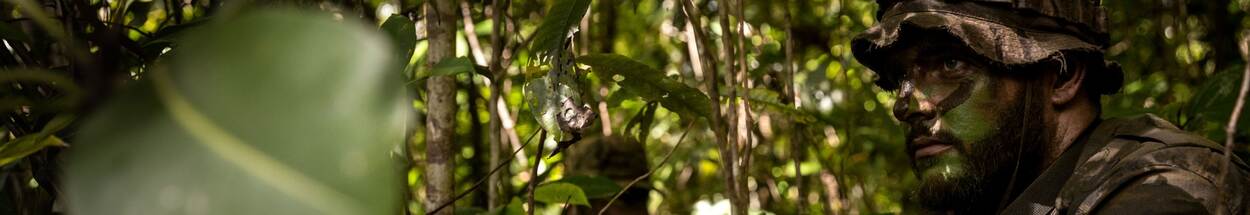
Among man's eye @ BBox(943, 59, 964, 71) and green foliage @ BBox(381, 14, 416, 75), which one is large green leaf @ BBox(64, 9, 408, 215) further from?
man's eye @ BBox(943, 59, 964, 71)

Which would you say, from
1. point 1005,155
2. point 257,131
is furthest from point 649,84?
point 257,131

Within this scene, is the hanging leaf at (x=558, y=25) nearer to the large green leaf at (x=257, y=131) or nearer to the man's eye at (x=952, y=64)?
the man's eye at (x=952, y=64)

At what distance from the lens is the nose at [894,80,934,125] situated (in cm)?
187

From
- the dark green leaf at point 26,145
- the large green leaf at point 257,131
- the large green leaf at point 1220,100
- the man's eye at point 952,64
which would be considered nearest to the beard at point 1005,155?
the man's eye at point 952,64

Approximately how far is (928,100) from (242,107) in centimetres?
157

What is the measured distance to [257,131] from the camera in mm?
427

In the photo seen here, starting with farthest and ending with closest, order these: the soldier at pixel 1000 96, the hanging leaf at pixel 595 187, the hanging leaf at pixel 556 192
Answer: the hanging leaf at pixel 595 187, the hanging leaf at pixel 556 192, the soldier at pixel 1000 96

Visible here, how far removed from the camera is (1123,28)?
4.35 metres

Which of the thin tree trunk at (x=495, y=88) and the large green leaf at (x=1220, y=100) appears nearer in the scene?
the thin tree trunk at (x=495, y=88)

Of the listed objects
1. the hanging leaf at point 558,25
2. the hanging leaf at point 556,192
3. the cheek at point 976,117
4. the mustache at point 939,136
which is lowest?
the hanging leaf at point 556,192

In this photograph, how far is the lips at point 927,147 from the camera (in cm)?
188

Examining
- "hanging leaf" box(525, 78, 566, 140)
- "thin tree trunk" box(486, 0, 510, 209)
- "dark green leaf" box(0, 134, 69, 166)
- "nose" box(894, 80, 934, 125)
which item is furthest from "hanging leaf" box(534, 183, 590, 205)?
"dark green leaf" box(0, 134, 69, 166)

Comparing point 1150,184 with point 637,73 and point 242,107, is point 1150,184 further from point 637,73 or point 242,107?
point 242,107

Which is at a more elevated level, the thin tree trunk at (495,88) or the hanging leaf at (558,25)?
the hanging leaf at (558,25)
